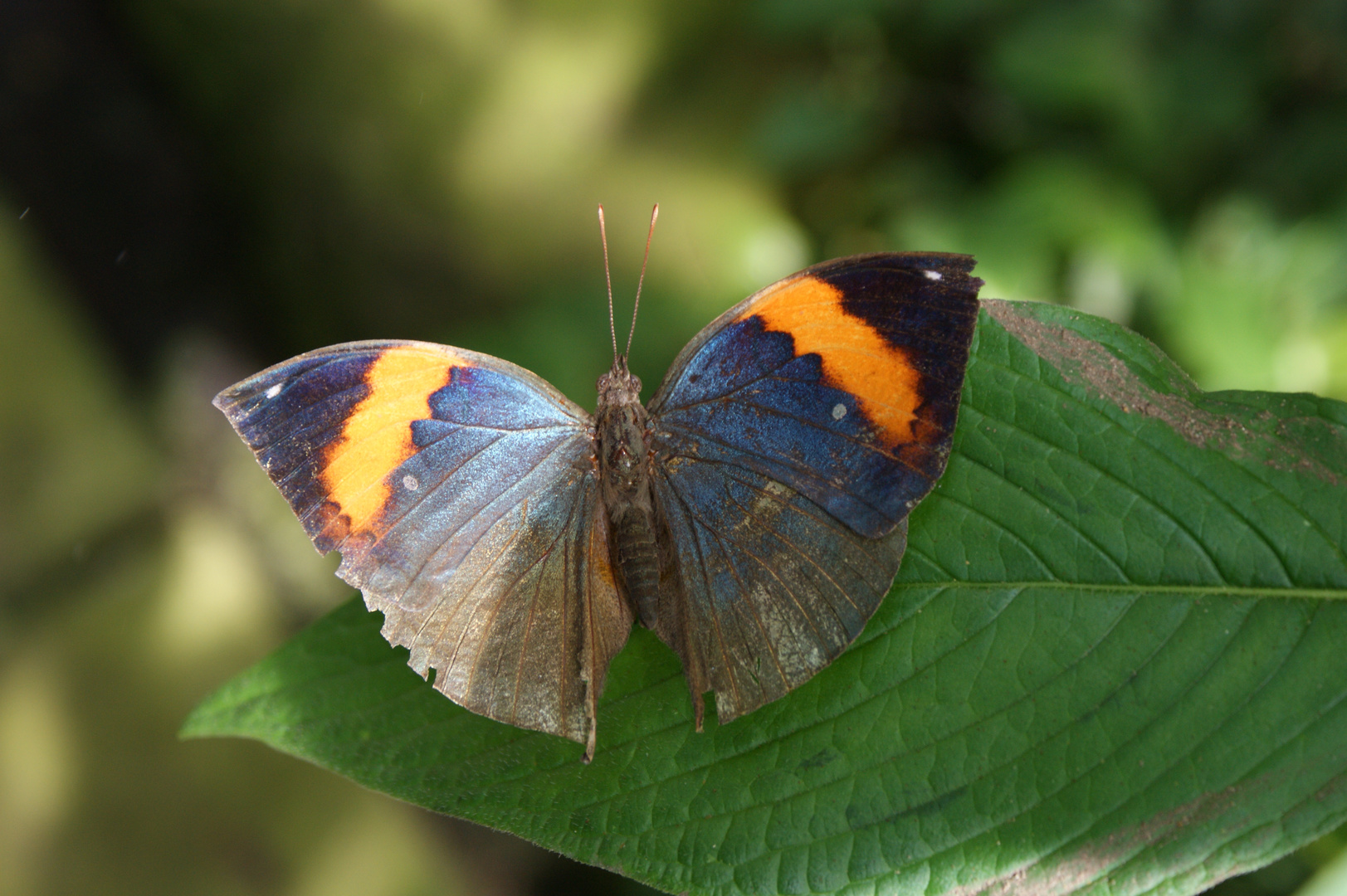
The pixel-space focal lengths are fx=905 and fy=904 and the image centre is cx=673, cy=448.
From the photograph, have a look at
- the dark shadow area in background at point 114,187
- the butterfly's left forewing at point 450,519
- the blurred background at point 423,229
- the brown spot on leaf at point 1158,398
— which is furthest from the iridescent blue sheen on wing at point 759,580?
the dark shadow area in background at point 114,187

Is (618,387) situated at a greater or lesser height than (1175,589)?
greater

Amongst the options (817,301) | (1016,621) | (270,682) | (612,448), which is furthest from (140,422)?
(1016,621)

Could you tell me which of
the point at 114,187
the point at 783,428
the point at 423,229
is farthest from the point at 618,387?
the point at 114,187

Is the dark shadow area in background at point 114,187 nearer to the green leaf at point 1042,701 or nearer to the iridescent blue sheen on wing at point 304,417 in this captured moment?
the iridescent blue sheen on wing at point 304,417

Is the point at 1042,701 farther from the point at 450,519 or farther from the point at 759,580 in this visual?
the point at 450,519

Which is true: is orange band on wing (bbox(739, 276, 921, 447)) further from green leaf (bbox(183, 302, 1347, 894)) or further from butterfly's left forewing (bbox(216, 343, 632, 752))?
butterfly's left forewing (bbox(216, 343, 632, 752))

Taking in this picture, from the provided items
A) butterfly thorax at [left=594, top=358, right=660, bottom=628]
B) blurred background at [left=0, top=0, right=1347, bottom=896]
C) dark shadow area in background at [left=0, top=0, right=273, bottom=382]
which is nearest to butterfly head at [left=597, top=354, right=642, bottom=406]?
butterfly thorax at [left=594, top=358, right=660, bottom=628]

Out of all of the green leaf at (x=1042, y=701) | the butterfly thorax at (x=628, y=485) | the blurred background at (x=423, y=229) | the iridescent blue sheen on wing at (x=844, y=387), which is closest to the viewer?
the green leaf at (x=1042, y=701)
